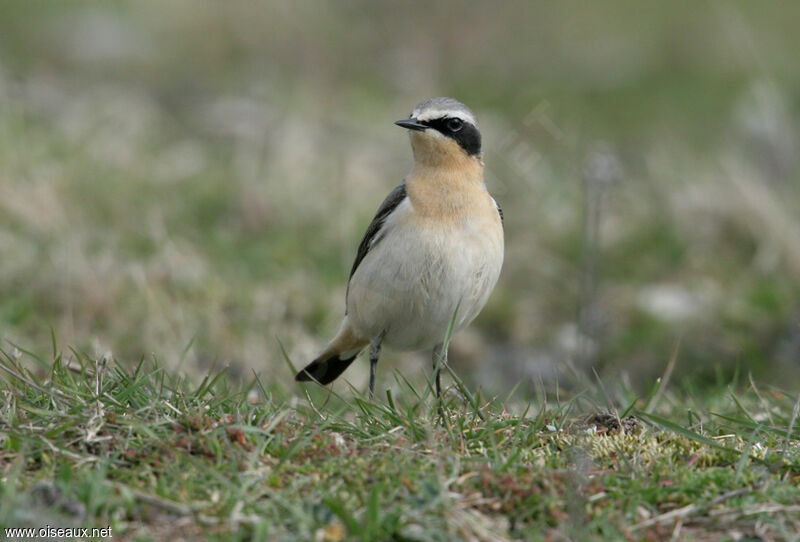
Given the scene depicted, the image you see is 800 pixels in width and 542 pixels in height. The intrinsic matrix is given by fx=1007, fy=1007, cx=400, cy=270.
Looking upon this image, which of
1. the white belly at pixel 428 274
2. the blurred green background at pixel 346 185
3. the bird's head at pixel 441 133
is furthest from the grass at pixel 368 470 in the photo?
the bird's head at pixel 441 133

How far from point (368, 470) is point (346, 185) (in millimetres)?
6881

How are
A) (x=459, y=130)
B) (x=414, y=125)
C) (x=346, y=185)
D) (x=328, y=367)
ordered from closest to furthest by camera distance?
(x=414, y=125), (x=459, y=130), (x=328, y=367), (x=346, y=185)

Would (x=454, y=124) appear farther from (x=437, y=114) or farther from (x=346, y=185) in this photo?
(x=346, y=185)

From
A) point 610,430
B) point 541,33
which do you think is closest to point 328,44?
point 541,33

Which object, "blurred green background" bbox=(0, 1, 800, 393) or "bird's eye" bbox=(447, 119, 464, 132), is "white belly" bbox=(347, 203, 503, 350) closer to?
"bird's eye" bbox=(447, 119, 464, 132)

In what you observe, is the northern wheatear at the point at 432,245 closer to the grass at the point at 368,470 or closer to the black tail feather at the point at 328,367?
the black tail feather at the point at 328,367

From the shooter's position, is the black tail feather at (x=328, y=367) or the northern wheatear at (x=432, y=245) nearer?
the northern wheatear at (x=432, y=245)

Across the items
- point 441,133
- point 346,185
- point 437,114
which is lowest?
point 346,185

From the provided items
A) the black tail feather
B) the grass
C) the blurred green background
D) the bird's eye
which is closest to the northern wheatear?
the bird's eye

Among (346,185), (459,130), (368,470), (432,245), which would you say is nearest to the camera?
(368,470)

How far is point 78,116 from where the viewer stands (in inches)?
464

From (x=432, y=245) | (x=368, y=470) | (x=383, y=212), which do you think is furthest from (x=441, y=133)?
(x=368, y=470)

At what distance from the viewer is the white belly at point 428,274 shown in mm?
5562

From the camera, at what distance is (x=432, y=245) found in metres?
5.55
